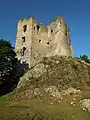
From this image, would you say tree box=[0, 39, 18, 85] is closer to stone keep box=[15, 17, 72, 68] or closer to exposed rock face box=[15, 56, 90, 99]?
exposed rock face box=[15, 56, 90, 99]

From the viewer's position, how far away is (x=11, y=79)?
158 ft

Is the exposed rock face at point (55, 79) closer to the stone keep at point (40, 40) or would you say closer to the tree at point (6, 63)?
the tree at point (6, 63)

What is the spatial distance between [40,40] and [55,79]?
19.5 m

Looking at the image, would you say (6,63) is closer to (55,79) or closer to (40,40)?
(55,79)

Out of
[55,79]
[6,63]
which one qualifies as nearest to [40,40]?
[6,63]

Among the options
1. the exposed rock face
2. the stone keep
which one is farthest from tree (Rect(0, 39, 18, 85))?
the stone keep

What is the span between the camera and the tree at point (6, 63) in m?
43.2

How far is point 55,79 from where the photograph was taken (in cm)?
3878

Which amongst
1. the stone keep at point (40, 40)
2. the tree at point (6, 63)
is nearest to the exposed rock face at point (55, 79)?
the tree at point (6, 63)

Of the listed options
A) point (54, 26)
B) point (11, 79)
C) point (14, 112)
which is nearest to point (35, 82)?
point (11, 79)

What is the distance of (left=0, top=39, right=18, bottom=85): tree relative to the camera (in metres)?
43.2

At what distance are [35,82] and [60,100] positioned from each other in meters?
8.34

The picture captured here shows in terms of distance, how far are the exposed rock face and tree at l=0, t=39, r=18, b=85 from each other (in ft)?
15.5

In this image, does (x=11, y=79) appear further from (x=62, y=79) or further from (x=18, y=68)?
(x=62, y=79)
